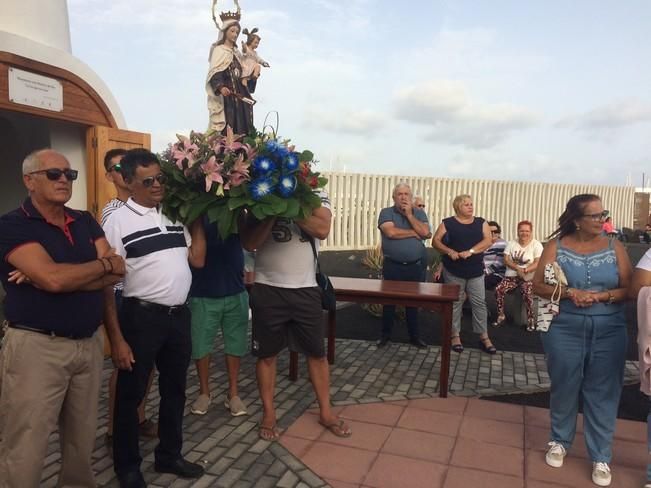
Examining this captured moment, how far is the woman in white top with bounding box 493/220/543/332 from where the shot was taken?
7.12 metres

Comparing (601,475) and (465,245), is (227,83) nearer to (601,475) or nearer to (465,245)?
(465,245)

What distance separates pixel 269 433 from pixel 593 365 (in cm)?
215

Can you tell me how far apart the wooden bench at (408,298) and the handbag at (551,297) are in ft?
4.01

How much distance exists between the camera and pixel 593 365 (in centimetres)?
323

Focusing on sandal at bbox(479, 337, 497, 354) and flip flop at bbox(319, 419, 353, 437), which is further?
sandal at bbox(479, 337, 497, 354)

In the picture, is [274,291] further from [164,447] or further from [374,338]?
[374,338]

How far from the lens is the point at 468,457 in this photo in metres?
3.47

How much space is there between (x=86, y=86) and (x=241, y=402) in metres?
3.57

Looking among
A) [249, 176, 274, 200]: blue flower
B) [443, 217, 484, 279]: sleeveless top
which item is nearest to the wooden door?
[249, 176, 274, 200]: blue flower

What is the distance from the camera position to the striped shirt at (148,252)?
2857mm

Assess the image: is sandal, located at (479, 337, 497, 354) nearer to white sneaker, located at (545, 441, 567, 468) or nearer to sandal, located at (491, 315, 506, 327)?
sandal, located at (491, 315, 506, 327)

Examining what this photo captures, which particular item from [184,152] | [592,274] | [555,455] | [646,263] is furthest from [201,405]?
[646,263]

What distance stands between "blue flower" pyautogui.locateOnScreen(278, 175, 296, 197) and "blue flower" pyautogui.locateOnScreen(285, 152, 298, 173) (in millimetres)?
43

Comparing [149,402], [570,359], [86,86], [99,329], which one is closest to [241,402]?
[149,402]
